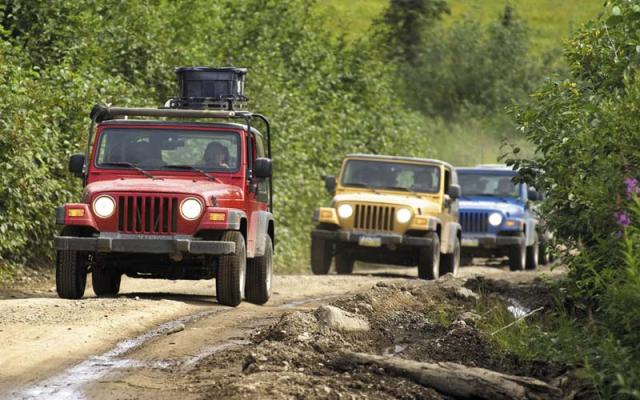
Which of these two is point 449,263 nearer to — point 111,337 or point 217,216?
point 217,216

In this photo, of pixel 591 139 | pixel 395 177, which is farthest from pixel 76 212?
pixel 395 177

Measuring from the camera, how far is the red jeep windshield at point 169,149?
14.4 metres

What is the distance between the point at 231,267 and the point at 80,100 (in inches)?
238

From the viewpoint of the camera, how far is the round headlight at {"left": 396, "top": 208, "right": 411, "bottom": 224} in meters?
20.9

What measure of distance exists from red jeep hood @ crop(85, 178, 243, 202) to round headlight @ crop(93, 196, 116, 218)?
8cm

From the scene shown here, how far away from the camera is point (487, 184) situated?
1048 inches

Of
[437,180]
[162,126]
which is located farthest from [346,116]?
[162,126]

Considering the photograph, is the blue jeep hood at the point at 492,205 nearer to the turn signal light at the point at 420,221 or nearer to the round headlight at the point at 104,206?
the turn signal light at the point at 420,221

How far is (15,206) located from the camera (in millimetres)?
16859

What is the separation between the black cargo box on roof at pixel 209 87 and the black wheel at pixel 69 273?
3172mm

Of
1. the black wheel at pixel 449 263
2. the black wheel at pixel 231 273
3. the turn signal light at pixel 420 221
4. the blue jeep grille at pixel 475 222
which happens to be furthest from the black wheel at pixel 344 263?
the black wheel at pixel 231 273

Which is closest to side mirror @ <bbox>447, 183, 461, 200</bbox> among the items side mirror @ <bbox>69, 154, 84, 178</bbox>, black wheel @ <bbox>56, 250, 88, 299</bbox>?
side mirror @ <bbox>69, 154, 84, 178</bbox>

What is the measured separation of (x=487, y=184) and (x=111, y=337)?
16676mm

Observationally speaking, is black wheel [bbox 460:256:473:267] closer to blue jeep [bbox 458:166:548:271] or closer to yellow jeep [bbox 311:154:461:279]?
blue jeep [bbox 458:166:548:271]
